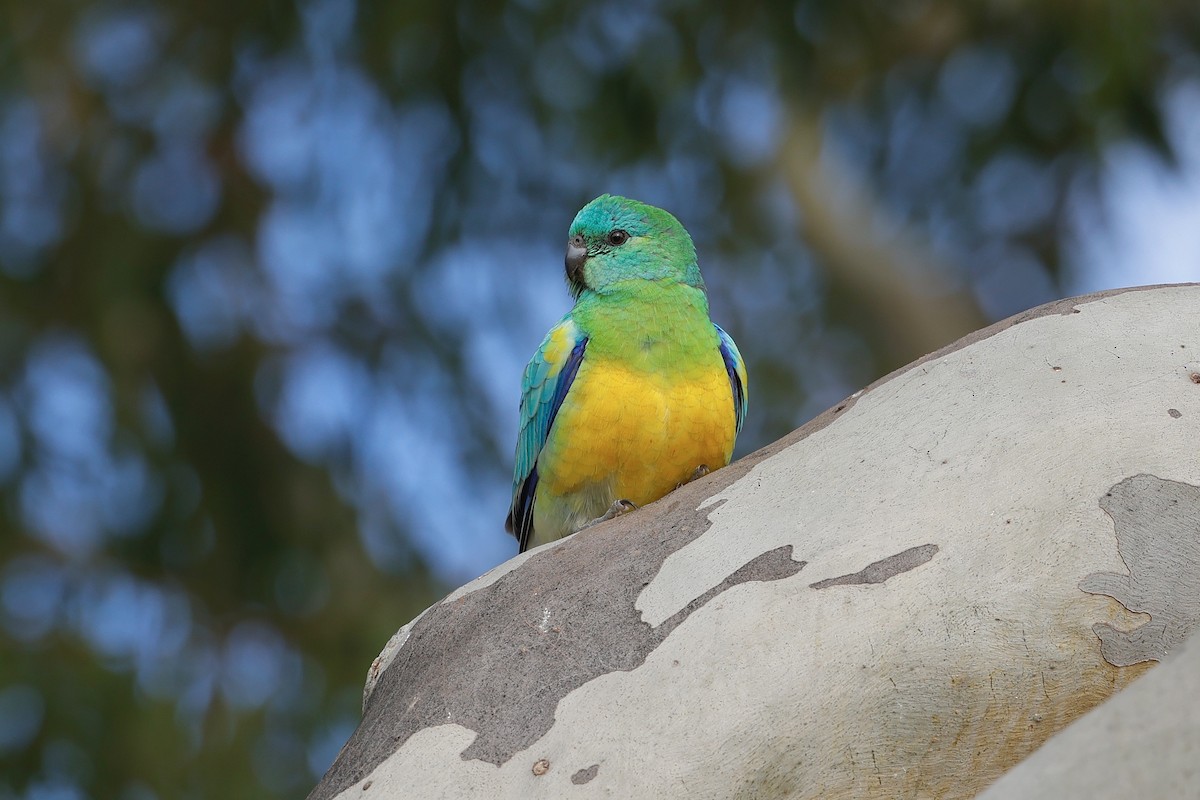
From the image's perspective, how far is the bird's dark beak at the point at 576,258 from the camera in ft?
17.1

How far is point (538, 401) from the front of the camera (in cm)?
479

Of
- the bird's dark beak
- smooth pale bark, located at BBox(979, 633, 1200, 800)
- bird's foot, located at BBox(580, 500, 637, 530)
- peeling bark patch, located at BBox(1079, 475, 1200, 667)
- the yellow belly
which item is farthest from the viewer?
the bird's dark beak

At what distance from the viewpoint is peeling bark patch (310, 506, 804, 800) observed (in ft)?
10.4

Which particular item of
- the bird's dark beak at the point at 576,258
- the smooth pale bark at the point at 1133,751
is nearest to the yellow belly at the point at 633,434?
the bird's dark beak at the point at 576,258

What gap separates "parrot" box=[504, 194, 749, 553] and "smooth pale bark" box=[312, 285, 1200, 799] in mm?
910

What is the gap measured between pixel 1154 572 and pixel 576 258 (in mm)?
2810

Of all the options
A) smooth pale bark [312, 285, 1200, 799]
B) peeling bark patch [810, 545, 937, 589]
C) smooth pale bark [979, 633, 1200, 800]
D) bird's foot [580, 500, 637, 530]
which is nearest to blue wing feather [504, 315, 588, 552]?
bird's foot [580, 500, 637, 530]

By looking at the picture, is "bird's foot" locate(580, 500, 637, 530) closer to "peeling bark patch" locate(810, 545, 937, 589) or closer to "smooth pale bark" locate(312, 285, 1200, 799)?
"smooth pale bark" locate(312, 285, 1200, 799)

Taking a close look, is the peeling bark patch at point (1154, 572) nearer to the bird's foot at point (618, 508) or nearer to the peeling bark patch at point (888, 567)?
the peeling bark patch at point (888, 567)

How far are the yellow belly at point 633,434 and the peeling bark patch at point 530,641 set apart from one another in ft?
2.36

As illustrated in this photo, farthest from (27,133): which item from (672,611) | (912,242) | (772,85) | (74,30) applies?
(672,611)

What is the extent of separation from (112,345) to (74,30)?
2.12m

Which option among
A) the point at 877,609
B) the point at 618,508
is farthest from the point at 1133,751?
the point at 618,508

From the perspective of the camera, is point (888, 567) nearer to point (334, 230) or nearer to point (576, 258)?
point (576, 258)
